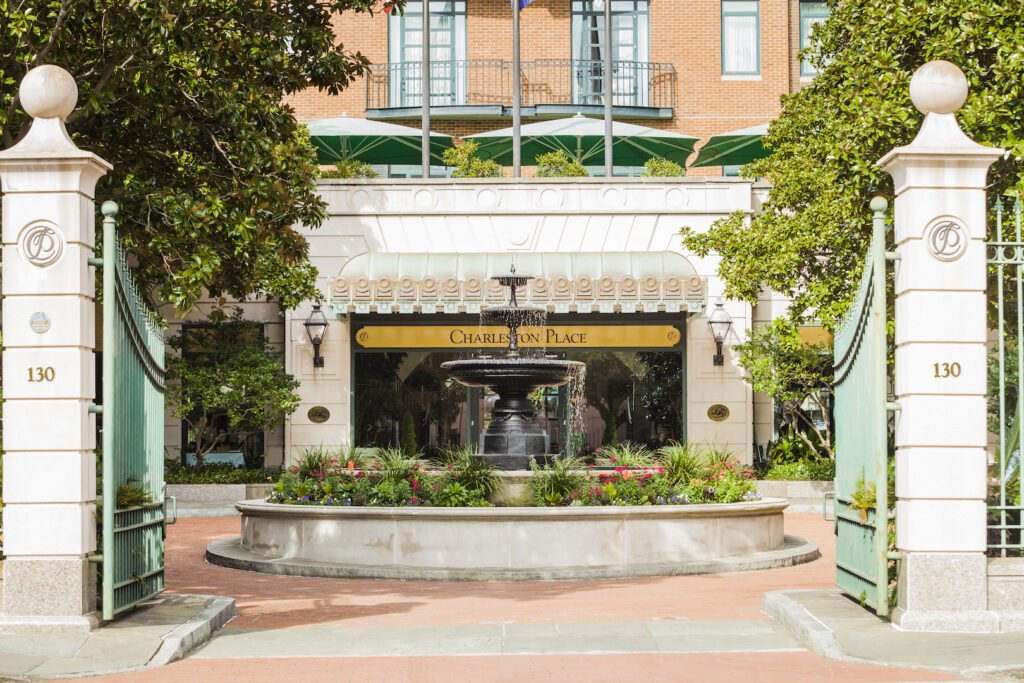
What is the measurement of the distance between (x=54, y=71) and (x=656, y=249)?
1780cm

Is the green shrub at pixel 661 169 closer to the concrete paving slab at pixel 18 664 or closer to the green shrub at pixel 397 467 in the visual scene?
the green shrub at pixel 397 467

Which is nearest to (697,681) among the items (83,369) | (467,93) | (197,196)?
(83,369)

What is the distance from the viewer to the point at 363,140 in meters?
28.3

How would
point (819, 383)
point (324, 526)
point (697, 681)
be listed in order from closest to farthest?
point (697, 681)
point (324, 526)
point (819, 383)

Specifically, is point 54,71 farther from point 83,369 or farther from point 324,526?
Answer: point 324,526

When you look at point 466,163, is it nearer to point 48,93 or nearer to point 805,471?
point 805,471

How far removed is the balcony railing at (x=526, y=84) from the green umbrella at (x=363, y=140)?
3986mm

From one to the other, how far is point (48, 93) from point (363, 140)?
1941 centimetres

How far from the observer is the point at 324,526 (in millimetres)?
13578

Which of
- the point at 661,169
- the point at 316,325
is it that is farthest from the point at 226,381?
the point at 661,169

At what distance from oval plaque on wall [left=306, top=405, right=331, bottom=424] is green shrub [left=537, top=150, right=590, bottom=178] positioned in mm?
7404

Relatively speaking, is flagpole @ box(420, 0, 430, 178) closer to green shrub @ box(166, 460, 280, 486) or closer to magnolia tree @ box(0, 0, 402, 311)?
green shrub @ box(166, 460, 280, 486)

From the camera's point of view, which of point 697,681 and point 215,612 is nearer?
point 697,681

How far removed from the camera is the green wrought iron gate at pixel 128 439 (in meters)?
9.10
